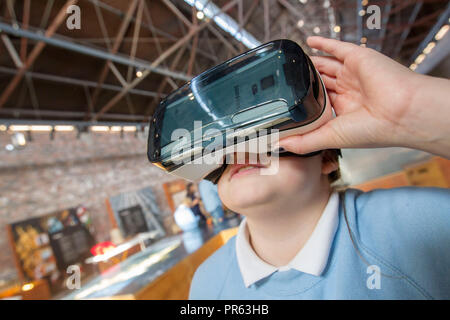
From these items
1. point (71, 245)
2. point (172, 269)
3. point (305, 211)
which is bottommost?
point (71, 245)

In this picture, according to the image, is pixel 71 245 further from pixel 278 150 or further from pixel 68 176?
pixel 278 150

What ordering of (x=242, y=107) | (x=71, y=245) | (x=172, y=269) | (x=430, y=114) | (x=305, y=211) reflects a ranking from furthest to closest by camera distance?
1. (x=71, y=245)
2. (x=172, y=269)
3. (x=305, y=211)
4. (x=242, y=107)
5. (x=430, y=114)

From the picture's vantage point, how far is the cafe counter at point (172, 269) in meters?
0.67

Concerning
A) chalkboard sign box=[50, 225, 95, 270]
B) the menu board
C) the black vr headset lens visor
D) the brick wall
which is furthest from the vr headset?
chalkboard sign box=[50, 225, 95, 270]

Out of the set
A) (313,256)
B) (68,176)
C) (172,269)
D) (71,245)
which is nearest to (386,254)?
(313,256)

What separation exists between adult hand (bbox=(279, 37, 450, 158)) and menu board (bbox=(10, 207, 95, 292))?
4464mm

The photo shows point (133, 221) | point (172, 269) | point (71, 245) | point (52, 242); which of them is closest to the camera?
point (172, 269)

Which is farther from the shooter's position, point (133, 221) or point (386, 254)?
point (133, 221)

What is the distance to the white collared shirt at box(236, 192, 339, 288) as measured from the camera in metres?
0.52

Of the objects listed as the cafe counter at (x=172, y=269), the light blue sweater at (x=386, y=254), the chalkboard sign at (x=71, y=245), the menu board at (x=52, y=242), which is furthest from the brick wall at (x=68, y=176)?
the light blue sweater at (x=386, y=254)

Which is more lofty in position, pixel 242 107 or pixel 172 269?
pixel 242 107

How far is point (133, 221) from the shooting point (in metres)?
5.61

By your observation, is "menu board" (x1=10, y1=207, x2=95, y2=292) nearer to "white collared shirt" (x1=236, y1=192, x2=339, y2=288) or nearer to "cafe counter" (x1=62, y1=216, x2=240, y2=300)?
"cafe counter" (x1=62, y1=216, x2=240, y2=300)

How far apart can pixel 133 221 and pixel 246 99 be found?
19.0 feet
